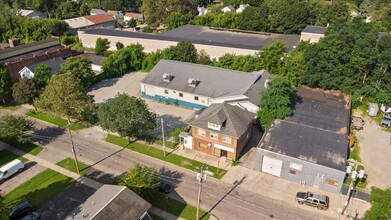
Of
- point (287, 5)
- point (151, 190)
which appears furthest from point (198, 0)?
point (151, 190)

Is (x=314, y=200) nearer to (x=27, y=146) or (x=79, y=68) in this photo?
(x=27, y=146)

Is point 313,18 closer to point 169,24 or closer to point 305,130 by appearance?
point 169,24

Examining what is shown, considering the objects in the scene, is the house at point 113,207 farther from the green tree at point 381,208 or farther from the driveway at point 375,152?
the driveway at point 375,152

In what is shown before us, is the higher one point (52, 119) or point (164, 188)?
point (52, 119)

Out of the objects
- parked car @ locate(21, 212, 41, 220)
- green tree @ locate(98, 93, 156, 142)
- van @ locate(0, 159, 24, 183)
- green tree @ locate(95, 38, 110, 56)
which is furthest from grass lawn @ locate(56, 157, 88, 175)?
green tree @ locate(95, 38, 110, 56)

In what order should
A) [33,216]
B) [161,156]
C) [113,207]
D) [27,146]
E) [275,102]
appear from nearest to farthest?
[113,207], [33,216], [161,156], [27,146], [275,102]

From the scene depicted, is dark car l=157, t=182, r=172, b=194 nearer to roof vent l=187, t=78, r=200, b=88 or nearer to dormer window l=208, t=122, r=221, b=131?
dormer window l=208, t=122, r=221, b=131

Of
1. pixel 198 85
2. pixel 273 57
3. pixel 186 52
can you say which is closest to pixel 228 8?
pixel 186 52
